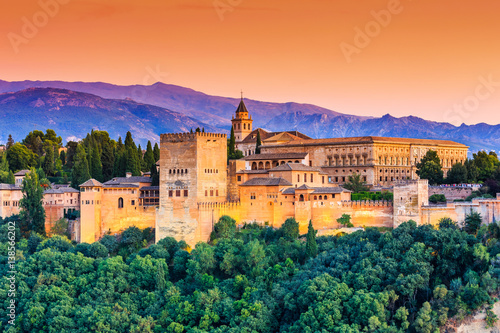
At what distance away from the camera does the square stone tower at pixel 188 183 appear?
4375 cm

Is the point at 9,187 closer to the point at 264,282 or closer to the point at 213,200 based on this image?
the point at 213,200

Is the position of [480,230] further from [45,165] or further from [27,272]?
[45,165]

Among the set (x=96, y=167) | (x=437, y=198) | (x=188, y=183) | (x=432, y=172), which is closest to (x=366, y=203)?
(x=437, y=198)

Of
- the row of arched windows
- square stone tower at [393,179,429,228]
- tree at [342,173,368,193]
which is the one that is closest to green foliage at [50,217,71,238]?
the row of arched windows

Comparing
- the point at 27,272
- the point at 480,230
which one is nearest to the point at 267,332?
the point at 480,230

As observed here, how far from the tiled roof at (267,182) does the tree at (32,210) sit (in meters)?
14.5

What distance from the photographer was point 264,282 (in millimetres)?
36438

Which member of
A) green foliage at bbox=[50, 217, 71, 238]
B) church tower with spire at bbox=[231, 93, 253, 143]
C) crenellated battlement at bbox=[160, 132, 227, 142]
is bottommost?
green foliage at bbox=[50, 217, 71, 238]

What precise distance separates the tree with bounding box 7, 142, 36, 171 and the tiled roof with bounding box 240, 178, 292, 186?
26.7 meters

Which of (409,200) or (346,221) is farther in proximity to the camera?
(346,221)

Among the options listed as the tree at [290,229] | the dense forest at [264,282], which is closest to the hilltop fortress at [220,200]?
the tree at [290,229]

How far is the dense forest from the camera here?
31.0 m

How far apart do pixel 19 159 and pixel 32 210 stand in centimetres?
1730

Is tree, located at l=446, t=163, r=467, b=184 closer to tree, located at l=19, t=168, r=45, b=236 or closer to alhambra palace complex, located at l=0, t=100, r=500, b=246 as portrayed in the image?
alhambra palace complex, located at l=0, t=100, r=500, b=246
